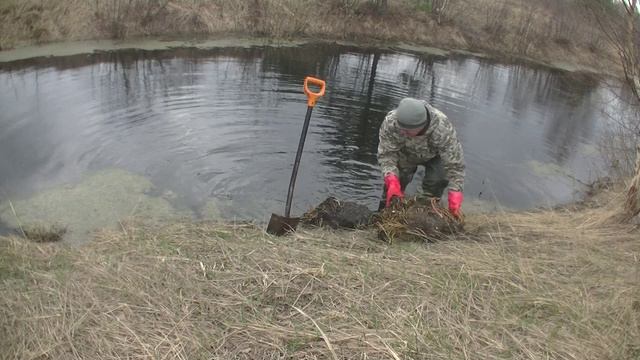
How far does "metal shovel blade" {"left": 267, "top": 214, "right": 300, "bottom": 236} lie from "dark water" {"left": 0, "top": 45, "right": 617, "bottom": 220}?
1.39m

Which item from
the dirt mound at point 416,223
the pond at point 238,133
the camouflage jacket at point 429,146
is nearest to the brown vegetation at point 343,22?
the pond at point 238,133

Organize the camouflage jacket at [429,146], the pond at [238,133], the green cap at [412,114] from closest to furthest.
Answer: the green cap at [412,114]
the camouflage jacket at [429,146]
the pond at [238,133]

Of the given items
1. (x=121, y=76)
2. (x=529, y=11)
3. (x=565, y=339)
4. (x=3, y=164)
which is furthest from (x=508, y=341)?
(x=529, y=11)

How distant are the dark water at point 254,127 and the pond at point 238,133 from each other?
0.03 m

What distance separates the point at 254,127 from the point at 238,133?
369 millimetres

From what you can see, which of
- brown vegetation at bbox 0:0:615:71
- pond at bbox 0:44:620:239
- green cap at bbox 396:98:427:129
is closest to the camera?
green cap at bbox 396:98:427:129

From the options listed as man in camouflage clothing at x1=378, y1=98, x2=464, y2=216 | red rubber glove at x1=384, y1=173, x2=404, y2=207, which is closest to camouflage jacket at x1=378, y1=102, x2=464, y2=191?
man in camouflage clothing at x1=378, y1=98, x2=464, y2=216

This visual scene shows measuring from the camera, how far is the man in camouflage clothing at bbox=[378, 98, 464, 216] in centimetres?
495

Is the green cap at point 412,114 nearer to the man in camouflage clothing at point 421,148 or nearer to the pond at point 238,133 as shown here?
the man in camouflage clothing at point 421,148

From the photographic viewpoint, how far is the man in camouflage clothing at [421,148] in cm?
495

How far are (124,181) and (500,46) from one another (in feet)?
47.1

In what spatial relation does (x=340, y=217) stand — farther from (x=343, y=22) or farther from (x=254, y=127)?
(x=343, y=22)

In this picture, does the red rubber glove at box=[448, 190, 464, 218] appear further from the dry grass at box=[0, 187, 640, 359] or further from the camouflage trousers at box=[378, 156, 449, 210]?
the camouflage trousers at box=[378, 156, 449, 210]

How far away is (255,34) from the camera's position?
13891 millimetres
